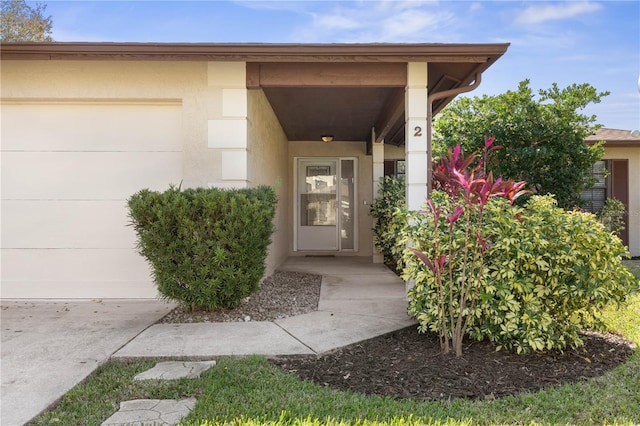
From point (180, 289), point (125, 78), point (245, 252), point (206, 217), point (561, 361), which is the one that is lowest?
point (561, 361)

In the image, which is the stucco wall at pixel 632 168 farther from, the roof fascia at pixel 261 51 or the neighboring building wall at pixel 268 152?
the neighboring building wall at pixel 268 152

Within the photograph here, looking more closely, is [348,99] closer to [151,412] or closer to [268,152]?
[268,152]

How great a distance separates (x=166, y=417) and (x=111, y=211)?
377 centimetres

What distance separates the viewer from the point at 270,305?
16.3 ft

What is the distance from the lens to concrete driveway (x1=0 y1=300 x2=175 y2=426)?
8.55 feet

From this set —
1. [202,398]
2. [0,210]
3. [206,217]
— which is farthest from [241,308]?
[0,210]

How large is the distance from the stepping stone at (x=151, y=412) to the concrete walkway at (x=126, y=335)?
48cm

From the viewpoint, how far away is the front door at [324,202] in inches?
405

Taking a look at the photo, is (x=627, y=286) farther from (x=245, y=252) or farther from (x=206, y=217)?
(x=206, y=217)

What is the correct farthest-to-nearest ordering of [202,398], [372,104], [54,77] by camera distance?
[372,104], [54,77], [202,398]

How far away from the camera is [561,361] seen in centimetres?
324

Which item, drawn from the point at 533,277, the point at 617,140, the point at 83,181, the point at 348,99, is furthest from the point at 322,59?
the point at 617,140

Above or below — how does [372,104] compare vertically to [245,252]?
above

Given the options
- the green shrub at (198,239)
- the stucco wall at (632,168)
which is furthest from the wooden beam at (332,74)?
the stucco wall at (632,168)
